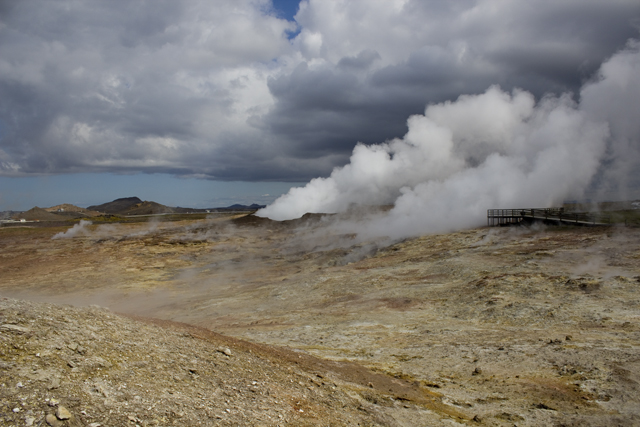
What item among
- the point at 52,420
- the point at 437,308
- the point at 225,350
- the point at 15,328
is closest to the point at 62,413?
the point at 52,420

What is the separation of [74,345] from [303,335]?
696 centimetres

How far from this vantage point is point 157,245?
42656 millimetres

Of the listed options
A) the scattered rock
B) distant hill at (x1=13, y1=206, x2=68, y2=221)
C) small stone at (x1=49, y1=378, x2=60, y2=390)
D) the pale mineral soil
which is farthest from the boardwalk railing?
distant hill at (x1=13, y1=206, x2=68, y2=221)

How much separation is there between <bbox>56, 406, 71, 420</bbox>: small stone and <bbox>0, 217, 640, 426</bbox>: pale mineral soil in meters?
2.76

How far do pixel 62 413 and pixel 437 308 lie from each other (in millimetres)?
12703

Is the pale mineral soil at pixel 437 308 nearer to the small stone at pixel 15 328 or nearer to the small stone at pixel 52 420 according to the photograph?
the small stone at pixel 52 420

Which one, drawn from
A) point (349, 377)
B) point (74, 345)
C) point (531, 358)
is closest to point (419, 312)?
point (531, 358)

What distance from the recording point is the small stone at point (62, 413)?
4.64 meters

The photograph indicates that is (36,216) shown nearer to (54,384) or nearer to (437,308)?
(437,308)

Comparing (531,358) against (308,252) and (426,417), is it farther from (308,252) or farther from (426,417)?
(308,252)

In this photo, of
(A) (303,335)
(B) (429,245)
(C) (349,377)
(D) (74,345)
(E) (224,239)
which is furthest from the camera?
(E) (224,239)

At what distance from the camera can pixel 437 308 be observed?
49.2 feet

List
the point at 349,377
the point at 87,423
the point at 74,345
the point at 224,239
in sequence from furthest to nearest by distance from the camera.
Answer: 1. the point at 224,239
2. the point at 349,377
3. the point at 74,345
4. the point at 87,423

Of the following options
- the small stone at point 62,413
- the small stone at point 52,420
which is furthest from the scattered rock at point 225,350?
the small stone at point 52,420
